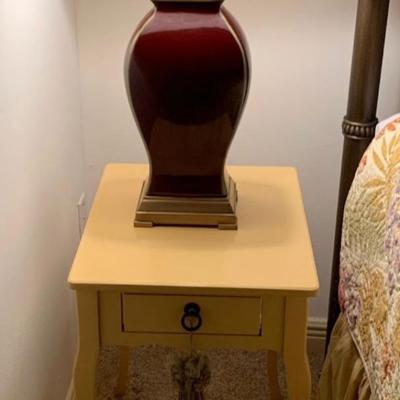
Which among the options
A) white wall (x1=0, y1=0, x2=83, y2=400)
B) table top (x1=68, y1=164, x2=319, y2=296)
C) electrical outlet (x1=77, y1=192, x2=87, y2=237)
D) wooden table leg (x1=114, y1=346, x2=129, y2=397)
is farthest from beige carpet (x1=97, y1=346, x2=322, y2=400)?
table top (x1=68, y1=164, x2=319, y2=296)

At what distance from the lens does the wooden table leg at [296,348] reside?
1.08 m

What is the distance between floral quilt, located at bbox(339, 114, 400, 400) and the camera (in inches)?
38.6

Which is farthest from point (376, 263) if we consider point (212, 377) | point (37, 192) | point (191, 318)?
point (212, 377)

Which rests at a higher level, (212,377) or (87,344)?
(87,344)

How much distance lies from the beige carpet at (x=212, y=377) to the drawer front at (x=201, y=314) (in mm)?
525

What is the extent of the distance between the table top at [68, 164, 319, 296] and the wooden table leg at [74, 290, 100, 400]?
34mm

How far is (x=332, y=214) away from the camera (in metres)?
1.66

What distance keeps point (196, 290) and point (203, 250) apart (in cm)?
9

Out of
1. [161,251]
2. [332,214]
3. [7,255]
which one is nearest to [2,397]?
[7,255]

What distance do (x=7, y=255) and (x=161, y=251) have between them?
22 cm

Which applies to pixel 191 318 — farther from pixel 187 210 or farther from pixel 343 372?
pixel 343 372

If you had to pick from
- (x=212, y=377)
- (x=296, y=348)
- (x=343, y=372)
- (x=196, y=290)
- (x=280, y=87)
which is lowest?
(x=212, y=377)

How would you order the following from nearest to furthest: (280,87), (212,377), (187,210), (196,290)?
(196,290), (187,210), (280,87), (212,377)

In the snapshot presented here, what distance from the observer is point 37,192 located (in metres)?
1.26
